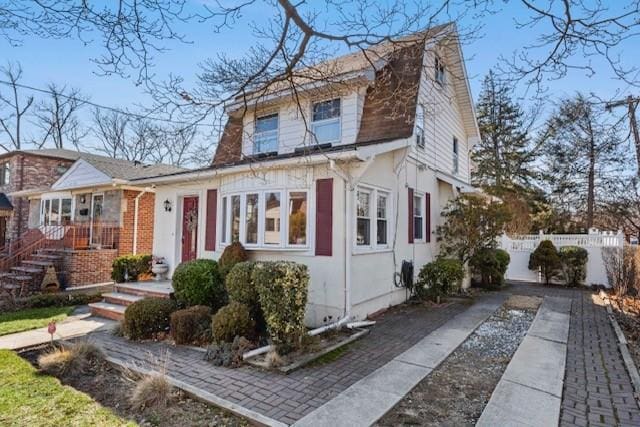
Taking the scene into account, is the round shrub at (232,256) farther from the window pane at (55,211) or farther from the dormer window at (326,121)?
the window pane at (55,211)

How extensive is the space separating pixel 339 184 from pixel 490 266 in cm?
795

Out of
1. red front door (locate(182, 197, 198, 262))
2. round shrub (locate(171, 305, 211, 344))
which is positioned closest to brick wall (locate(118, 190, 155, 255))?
red front door (locate(182, 197, 198, 262))

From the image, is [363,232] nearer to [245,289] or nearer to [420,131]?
[245,289]

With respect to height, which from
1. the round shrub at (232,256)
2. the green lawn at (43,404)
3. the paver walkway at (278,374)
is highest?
the round shrub at (232,256)

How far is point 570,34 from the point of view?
403 centimetres

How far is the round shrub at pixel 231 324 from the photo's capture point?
17.9 ft

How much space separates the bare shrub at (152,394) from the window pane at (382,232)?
562 cm

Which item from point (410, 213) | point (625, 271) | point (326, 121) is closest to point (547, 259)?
point (625, 271)

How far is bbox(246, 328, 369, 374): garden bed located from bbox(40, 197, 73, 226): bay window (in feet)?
43.0

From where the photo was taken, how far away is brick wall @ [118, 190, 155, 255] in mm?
11867

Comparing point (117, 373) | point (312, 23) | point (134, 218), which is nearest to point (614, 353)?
point (312, 23)

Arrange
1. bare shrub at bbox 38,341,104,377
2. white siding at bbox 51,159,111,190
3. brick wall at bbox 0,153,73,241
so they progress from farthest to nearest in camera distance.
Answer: brick wall at bbox 0,153,73,241 < white siding at bbox 51,159,111,190 < bare shrub at bbox 38,341,104,377

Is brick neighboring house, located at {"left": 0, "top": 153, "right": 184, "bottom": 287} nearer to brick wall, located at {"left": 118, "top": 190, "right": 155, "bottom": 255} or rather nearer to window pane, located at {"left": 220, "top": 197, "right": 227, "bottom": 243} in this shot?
brick wall, located at {"left": 118, "top": 190, "right": 155, "bottom": 255}

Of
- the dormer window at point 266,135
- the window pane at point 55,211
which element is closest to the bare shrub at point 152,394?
the dormer window at point 266,135
